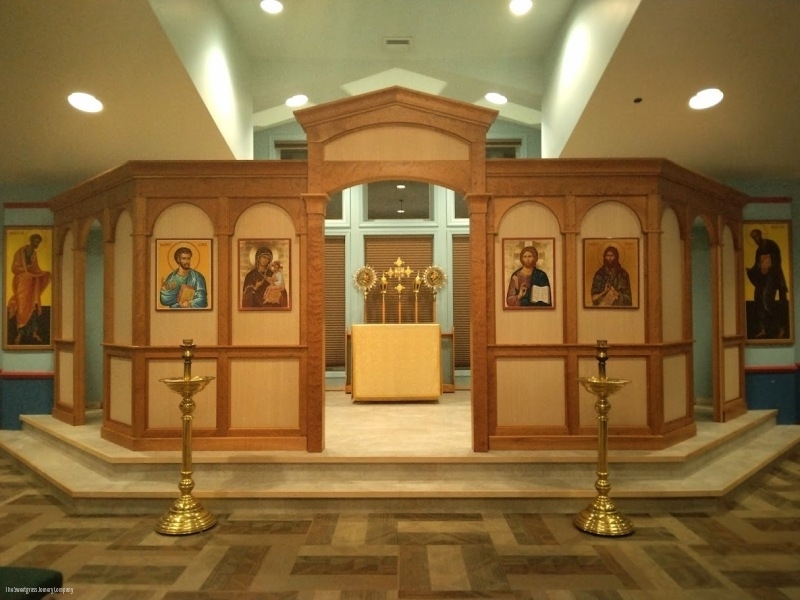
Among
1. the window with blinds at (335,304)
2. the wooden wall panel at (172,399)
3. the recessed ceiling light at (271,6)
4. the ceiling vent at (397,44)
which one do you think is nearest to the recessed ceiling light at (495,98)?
the ceiling vent at (397,44)

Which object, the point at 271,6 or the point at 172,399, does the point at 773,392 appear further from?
the point at 271,6

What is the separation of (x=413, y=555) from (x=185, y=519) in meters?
1.77

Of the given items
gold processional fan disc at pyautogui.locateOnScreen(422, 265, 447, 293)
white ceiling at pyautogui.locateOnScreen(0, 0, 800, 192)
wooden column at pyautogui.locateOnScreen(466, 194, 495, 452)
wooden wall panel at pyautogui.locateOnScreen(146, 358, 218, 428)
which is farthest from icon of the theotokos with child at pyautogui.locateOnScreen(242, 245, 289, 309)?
gold processional fan disc at pyautogui.locateOnScreen(422, 265, 447, 293)

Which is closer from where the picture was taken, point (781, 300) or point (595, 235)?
point (595, 235)

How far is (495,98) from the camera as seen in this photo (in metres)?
8.69

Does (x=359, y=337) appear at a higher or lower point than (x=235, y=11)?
lower

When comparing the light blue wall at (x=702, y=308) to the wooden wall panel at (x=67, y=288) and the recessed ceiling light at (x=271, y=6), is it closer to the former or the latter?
the recessed ceiling light at (x=271, y=6)

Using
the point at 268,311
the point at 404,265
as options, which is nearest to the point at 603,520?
the point at 268,311

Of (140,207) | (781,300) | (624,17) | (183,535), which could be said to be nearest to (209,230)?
(140,207)

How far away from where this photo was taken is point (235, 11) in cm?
679

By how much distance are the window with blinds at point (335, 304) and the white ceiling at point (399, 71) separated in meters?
2.43

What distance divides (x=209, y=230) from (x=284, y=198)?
798 millimetres

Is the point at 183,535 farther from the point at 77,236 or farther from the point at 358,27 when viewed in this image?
the point at 358,27

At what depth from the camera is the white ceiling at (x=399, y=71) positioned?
15.6 ft
